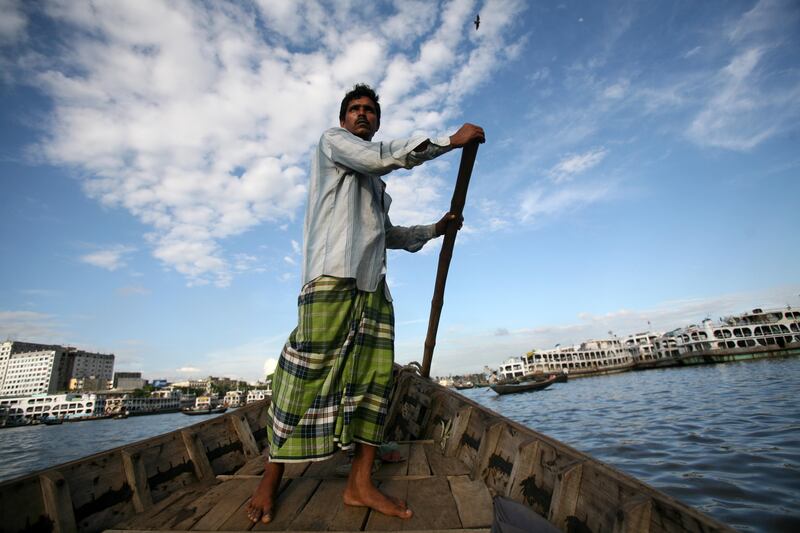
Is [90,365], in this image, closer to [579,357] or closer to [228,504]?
[579,357]

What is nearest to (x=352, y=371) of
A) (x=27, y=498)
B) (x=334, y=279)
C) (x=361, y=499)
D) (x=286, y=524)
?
(x=334, y=279)

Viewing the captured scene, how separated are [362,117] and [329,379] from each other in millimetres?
1533

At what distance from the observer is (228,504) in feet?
5.98

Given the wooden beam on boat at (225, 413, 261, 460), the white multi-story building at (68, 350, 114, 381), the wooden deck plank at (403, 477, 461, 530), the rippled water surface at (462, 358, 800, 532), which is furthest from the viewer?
the white multi-story building at (68, 350, 114, 381)

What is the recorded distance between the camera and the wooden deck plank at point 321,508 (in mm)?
1538

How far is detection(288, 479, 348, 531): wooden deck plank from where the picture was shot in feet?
5.05

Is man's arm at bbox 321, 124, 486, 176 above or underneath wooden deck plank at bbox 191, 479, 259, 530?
above

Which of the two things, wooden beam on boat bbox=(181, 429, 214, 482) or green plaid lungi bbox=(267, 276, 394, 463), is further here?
wooden beam on boat bbox=(181, 429, 214, 482)

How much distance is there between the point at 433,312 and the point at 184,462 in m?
2.15

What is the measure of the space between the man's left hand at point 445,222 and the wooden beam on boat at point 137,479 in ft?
7.62

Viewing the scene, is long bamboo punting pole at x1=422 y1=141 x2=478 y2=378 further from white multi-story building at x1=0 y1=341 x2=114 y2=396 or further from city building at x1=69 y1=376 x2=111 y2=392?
city building at x1=69 y1=376 x2=111 y2=392

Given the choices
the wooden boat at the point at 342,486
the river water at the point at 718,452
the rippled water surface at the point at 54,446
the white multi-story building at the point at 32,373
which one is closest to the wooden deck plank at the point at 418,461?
the wooden boat at the point at 342,486

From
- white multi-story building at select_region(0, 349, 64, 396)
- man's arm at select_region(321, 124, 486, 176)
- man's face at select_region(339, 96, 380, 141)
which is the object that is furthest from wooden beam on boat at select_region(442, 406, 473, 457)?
white multi-story building at select_region(0, 349, 64, 396)

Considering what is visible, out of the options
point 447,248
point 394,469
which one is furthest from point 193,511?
point 447,248
